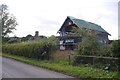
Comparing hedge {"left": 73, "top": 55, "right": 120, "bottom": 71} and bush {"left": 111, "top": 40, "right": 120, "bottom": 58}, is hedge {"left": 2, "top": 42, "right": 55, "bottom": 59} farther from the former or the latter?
bush {"left": 111, "top": 40, "right": 120, "bottom": 58}

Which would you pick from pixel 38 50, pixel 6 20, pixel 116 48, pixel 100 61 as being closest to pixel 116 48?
pixel 116 48

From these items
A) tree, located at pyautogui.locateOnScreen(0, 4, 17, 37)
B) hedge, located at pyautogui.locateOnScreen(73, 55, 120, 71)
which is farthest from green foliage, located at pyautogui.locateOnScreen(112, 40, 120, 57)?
tree, located at pyautogui.locateOnScreen(0, 4, 17, 37)

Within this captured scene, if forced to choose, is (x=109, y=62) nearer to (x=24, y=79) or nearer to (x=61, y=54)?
(x=24, y=79)

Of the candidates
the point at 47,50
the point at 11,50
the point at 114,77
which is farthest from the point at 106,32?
the point at 114,77

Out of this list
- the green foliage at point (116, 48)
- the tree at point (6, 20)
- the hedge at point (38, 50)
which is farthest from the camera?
the tree at point (6, 20)

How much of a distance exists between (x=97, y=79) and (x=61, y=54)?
9.70m

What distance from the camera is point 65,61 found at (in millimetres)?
20578

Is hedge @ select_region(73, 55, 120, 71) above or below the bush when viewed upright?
below

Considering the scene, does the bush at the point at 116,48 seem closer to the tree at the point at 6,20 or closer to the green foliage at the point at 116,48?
the green foliage at the point at 116,48

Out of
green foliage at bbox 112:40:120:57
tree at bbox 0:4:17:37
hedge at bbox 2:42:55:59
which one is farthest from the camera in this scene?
tree at bbox 0:4:17:37

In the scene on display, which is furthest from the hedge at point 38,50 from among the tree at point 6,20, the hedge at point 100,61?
the tree at point 6,20

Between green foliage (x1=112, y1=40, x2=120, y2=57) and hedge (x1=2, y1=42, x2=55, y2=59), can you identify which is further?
hedge (x1=2, y1=42, x2=55, y2=59)

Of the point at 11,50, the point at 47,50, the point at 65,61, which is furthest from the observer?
the point at 11,50

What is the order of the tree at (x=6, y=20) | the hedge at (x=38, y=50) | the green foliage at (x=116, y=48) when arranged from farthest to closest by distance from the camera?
the tree at (x=6, y=20) < the hedge at (x=38, y=50) < the green foliage at (x=116, y=48)
